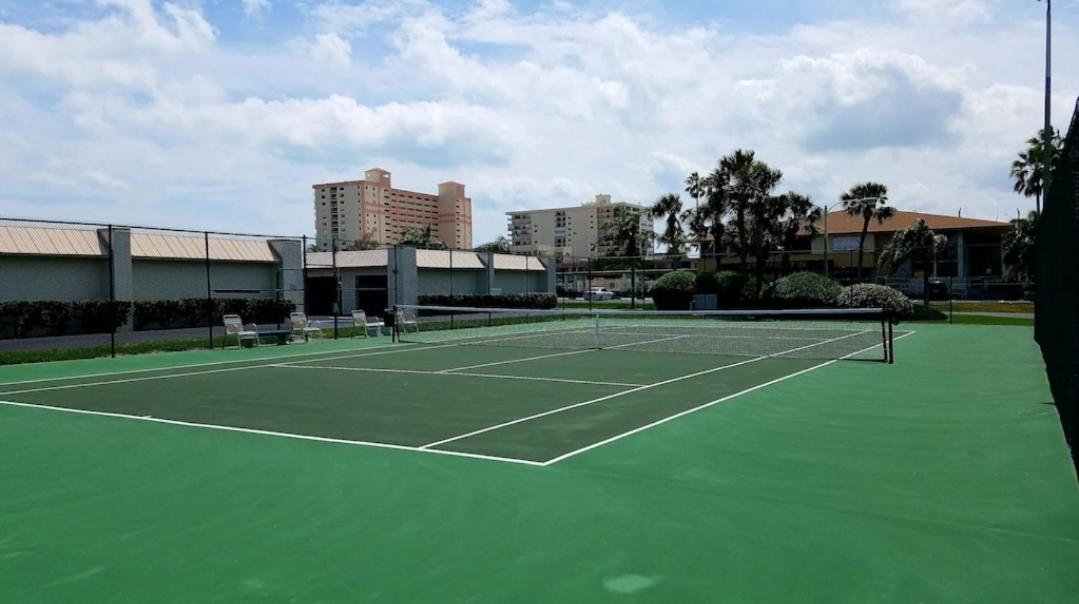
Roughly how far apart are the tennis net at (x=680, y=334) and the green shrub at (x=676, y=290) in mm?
3746

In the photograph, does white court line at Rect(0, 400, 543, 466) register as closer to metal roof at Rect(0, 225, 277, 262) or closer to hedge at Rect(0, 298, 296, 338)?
hedge at Rect(0, 298, 296, 338)

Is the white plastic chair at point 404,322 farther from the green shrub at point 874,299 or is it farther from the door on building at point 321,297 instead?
the green shrub at point 874,299

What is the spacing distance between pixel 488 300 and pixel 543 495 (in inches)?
1406

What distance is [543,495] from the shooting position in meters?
6.31

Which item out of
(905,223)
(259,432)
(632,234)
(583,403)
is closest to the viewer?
(259,432)

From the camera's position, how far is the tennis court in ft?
29.7

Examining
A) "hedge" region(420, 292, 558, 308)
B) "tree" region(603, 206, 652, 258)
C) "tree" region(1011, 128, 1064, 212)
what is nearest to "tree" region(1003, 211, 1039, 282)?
"tree" region(1011, 128, 1064, 212)

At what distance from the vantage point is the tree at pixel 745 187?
147 feet

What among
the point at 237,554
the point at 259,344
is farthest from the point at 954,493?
the point at 259,344

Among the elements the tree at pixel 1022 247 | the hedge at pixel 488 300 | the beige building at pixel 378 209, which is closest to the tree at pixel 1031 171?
the tree at pixel 1022 247

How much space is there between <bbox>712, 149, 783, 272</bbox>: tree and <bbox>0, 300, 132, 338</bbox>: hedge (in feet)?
98.0

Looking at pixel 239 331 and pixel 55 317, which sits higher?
pixel 55 317

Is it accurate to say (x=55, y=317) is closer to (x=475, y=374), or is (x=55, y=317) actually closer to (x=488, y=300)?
(x=488, y=300)

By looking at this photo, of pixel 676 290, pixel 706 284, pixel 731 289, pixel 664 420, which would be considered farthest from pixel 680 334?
pixel 664 420
